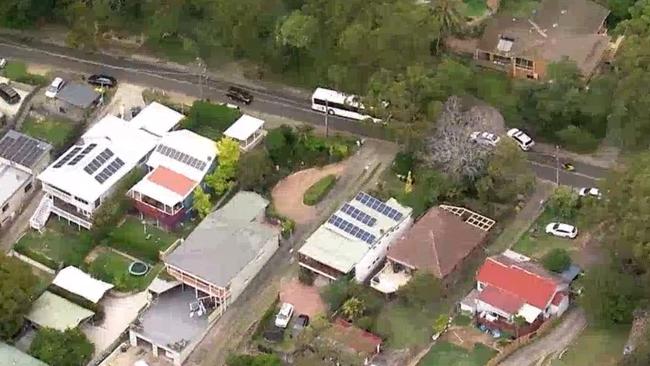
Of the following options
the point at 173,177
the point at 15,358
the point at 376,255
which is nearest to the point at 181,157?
the point at 173,177

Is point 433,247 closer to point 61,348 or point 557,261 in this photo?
point 557,261

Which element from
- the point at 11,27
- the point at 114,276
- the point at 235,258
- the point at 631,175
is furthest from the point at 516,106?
the point at 11,27

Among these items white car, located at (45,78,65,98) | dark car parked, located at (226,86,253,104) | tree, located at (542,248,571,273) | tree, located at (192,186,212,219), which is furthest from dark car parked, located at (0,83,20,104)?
tree, located at (542,248,571,273)

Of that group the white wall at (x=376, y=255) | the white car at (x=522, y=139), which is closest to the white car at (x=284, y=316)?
the white wall at (x=376, y=255)

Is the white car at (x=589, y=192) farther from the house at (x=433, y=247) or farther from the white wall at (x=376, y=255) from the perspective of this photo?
the white wall at (x=376, y=255)

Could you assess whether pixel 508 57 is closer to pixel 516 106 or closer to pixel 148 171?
pixel 516 106
